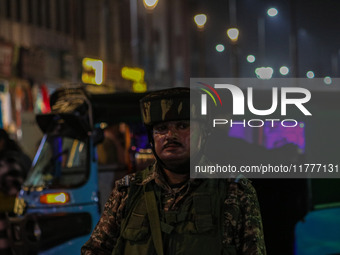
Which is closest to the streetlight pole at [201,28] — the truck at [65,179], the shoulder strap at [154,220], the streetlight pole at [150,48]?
the streetlight pole at [150,48]

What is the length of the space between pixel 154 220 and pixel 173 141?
1.31 ft

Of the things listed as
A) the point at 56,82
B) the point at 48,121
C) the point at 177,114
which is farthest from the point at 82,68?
the point at 177,114

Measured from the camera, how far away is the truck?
638 centimetres

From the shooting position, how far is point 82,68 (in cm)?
2661

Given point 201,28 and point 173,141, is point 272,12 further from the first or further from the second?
point 173,141

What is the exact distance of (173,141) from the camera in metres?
2.84

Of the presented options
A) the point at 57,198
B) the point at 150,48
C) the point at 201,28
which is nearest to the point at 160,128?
the point at 57,198

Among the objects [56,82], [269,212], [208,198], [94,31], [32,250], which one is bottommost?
[32,250]

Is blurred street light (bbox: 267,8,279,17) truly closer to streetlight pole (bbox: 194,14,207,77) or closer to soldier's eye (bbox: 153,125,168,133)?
streetlight pole (bbox: 194,14,207,77)

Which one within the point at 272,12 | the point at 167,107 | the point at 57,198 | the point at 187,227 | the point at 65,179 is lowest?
the point at 57,198

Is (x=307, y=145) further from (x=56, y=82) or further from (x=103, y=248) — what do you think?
(x=56, y=82)

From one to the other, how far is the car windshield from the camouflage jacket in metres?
3.84

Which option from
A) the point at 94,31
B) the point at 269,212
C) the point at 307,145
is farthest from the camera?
the point at 94,31

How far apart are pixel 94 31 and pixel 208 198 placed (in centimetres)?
3410
